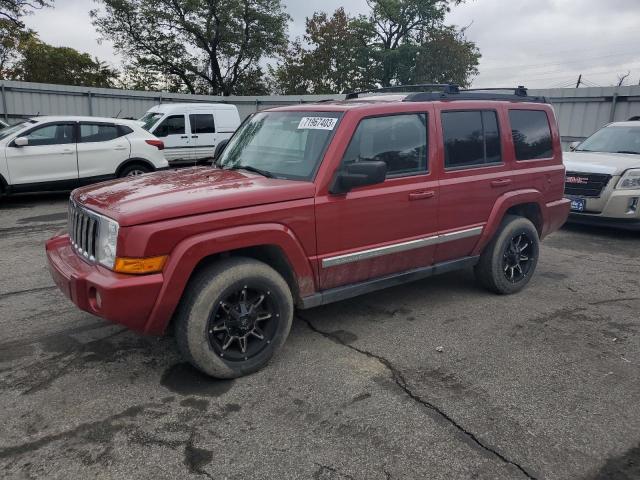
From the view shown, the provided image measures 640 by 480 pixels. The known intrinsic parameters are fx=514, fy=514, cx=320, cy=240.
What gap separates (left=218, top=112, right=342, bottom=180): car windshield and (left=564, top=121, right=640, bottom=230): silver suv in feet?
18.1

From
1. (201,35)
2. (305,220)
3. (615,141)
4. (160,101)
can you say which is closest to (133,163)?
(305,220)

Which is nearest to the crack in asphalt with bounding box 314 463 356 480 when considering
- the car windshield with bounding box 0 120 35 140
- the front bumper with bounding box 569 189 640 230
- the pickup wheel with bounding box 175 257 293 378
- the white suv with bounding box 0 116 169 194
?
the pickup wheel with bounding box 175 257 293 378

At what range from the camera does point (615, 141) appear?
350 inches

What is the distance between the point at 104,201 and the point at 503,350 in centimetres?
311

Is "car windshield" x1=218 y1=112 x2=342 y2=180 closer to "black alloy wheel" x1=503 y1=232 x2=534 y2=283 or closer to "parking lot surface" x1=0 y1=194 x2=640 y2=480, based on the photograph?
"parking lot surface" x1=0 y1=194 x2=640 y2=480

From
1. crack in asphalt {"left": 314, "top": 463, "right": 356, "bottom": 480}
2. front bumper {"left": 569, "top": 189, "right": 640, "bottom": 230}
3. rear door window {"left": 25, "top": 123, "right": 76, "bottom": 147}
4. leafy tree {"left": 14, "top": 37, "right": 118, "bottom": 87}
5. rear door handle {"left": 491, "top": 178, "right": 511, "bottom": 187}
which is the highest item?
leafy tree {"left": 14, "top": 37, "right": 118, "bottom": 87}

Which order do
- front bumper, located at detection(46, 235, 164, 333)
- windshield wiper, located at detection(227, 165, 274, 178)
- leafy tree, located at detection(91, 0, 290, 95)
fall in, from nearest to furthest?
front bumper, located at detection(46, 235, 164, 333)
windshield wiper, located at detection(227, 165, 274, 178)
leafy tree, located at detection(91, 0, 290, 95)

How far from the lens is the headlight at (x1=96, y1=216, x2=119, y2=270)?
3.09 metres

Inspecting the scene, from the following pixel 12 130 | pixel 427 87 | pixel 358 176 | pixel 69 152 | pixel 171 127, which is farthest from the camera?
pixel 171 127

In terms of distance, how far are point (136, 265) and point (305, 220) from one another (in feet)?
3.84

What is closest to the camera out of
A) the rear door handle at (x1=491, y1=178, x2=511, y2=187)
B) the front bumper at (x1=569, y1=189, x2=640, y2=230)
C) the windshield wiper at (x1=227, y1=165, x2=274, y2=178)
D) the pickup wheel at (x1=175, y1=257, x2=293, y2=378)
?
the pickup wheel at (x1=175, y1=257, x2=293, y2=378)

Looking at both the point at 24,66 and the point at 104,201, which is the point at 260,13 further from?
the point at 104,201

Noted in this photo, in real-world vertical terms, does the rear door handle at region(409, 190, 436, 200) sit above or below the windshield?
below

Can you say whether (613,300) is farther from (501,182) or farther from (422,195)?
(422,195)
